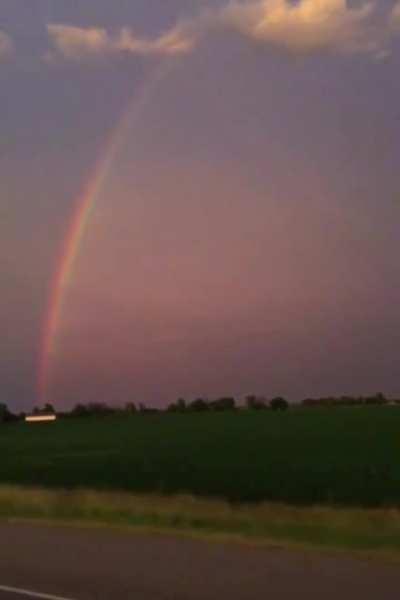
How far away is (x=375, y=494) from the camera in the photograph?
32.7 metres

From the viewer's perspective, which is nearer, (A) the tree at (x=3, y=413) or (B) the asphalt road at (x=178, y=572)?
(B) the asphalt road at (x=178, y=572)

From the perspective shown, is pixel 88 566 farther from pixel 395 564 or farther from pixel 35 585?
pixel 395 564

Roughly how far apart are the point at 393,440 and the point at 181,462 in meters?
19.6

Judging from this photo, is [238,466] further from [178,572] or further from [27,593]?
[27,593]

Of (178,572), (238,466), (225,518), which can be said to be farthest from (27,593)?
(238,466)

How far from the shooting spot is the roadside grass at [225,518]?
16.5 metres

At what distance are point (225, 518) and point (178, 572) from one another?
7811 mm

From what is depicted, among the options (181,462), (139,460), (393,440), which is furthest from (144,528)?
(393,440)

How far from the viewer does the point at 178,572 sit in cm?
1314

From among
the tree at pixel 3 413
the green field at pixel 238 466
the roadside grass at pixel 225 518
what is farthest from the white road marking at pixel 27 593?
the tree at pixel 3 413

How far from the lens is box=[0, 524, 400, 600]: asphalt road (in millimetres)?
11562

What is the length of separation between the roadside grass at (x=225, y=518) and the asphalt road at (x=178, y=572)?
1137 mm

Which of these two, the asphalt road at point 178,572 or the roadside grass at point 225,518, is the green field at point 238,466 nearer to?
the roadside grass at point 225,518

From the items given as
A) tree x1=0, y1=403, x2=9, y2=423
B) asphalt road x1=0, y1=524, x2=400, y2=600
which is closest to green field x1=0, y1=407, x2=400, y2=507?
asphalt road x1=0, y1=524, x2=400, y2=600
